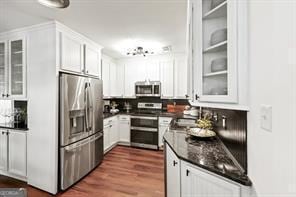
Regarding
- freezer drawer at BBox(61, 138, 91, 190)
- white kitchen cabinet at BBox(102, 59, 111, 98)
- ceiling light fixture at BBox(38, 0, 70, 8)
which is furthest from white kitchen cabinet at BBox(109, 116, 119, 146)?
ceiling light fixture at BBox(38, 0, 70, 8)

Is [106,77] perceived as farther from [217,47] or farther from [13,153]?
[217,47]

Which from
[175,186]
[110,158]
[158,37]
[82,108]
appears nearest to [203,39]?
[175,186]

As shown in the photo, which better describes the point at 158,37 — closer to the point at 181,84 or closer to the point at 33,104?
the point at 181,84

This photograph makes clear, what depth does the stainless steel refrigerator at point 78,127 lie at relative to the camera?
7.66 feet

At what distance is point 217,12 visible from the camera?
1245 mm

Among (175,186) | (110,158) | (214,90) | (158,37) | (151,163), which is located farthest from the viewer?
(110,158)

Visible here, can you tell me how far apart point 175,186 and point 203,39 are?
141 centimetres

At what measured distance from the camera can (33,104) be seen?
2469 millimetres

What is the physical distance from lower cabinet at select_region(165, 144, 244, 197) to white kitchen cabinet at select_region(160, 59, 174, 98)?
9.47 feet

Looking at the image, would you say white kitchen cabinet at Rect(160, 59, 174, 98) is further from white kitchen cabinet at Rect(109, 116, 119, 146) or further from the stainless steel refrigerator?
the stainless steel refrigerator

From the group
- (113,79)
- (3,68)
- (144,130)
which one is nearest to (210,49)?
(144,130)

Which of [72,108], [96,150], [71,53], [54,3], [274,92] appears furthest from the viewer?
[96,150]

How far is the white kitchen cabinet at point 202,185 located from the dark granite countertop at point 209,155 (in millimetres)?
58

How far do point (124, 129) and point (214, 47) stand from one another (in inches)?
142
